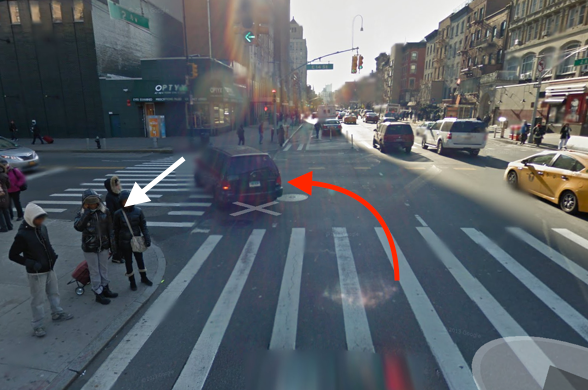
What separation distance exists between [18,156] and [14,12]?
22.6m

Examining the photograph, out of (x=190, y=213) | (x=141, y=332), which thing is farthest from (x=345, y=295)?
(x=190, y=213)

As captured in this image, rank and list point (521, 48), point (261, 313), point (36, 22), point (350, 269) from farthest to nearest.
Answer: point (521, 48) < point (36, 22) < point (350, 269) < point (261, 313)

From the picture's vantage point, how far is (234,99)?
110 feet

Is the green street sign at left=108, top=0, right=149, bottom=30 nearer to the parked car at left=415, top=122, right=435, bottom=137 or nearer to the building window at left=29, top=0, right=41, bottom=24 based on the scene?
the building window at left=29, top=0, right=41, bottom=24

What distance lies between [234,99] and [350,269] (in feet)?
99.6

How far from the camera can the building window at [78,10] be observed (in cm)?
2733

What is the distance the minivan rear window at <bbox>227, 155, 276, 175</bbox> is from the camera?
9206mm

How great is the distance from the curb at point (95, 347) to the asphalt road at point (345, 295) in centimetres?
9

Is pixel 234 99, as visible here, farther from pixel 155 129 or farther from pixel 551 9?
pixel 551 9

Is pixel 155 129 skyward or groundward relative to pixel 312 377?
skyward

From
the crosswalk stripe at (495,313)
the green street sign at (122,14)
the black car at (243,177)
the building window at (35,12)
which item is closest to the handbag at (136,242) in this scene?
the black car at (243,177)

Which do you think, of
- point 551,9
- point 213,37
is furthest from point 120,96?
point 551,9
